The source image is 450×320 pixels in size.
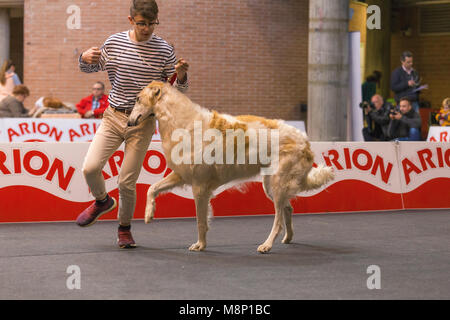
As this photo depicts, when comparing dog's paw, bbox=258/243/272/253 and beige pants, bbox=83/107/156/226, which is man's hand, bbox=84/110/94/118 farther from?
dog's paw, bbox=258/243/272/253

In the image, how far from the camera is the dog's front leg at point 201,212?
7.33m

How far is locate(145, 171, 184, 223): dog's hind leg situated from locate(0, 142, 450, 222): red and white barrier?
7.88 ft

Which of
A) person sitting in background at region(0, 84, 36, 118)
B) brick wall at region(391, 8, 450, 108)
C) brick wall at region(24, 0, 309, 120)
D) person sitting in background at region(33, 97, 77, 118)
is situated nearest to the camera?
person sitting in background at region(33, 97, 77, 118)

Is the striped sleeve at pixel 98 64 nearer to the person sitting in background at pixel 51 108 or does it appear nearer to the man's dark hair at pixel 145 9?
the man's dark hair at pixel 145 9

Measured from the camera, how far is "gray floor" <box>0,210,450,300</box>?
5598 mm

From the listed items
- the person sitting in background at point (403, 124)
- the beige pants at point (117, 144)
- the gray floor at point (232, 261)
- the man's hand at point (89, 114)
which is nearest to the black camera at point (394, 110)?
the person sitting in background at point (403, 124)

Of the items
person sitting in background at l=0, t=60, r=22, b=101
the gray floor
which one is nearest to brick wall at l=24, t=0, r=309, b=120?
person sitting in background at l=0, t=60, r=22, b=101

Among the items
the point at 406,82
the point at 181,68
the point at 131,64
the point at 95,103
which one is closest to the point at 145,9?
the point at 131,64

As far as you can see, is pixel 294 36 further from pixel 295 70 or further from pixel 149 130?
pixel 149 130

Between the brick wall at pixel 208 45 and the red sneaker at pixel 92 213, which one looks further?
the brick wall at pixel 208 45
